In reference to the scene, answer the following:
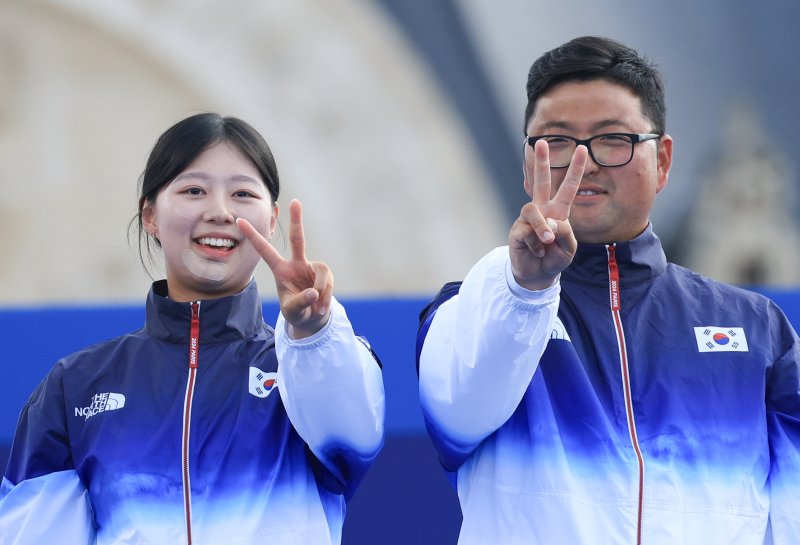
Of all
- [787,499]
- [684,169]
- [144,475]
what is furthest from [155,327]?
[684,169]

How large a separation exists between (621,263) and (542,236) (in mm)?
387

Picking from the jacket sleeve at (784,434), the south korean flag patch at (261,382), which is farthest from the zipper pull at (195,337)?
the jacket sleeve at (784,434)

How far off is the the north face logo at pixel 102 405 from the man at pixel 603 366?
542mm

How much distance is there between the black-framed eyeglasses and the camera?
2254 millimetres

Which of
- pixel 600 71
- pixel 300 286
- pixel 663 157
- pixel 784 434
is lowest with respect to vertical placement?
pixel 784 434

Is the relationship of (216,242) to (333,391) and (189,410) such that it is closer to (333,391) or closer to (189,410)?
(189,410)

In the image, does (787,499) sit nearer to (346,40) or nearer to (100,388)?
(100,388)

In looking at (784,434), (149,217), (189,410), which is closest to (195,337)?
(189,410)

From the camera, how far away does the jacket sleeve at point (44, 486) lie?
2188mm

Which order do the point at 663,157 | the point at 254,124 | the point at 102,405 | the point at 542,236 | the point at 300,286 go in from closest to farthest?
the point at 542,236 < the point at 300,286 < the point at 102,405 < the point at 663,157 < the point at 254,124

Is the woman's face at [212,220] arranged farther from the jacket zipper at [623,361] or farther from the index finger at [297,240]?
the jacket zipper at [623,361]

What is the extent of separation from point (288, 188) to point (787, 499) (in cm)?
463

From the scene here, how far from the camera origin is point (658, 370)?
2.21 m

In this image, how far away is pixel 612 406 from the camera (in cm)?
217
